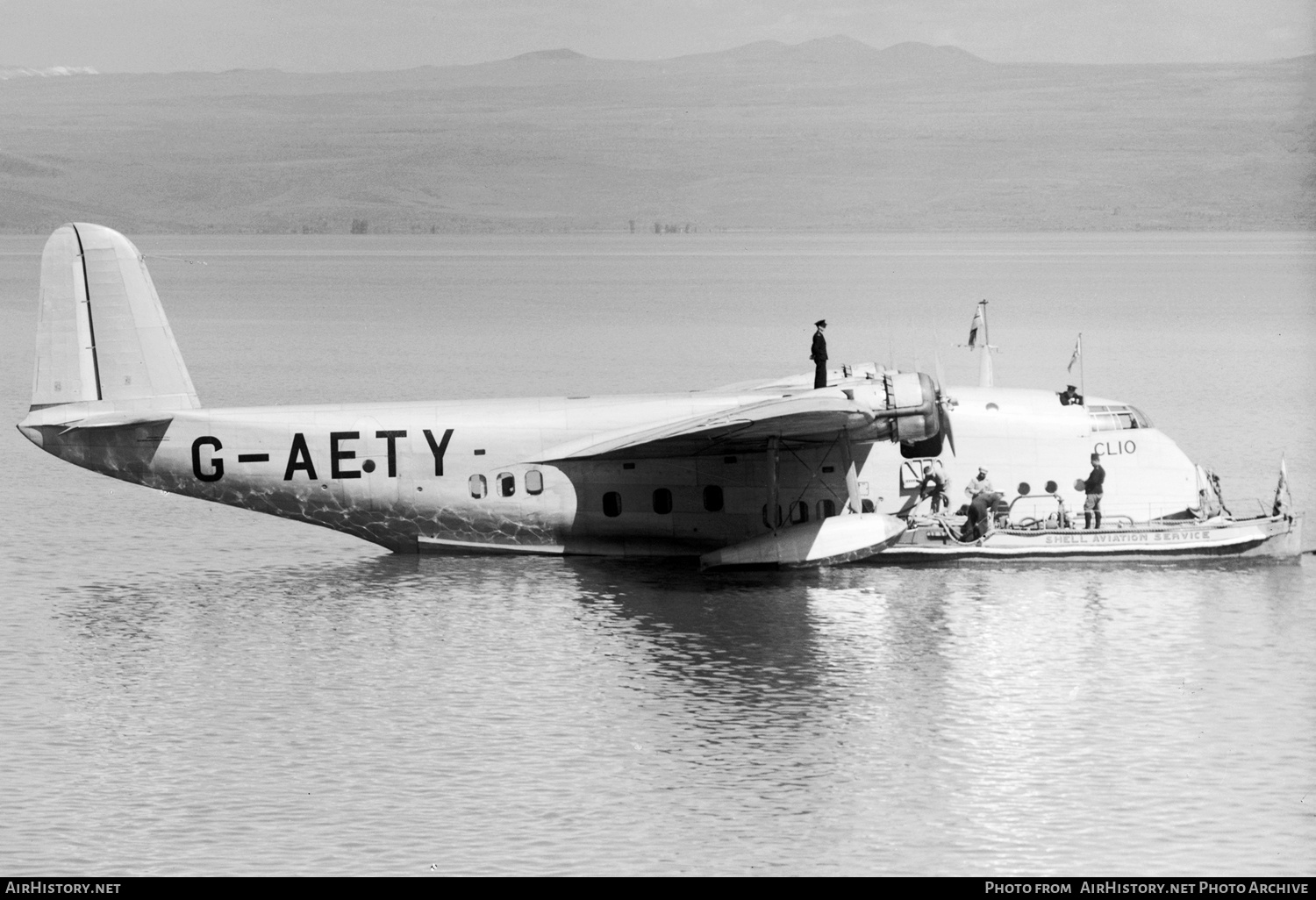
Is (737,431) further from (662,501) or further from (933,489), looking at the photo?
(933,489)

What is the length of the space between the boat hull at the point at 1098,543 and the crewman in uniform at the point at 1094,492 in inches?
19.6

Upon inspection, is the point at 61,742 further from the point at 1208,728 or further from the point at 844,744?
the point at 1208,728

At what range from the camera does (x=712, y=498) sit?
4484 centimetres

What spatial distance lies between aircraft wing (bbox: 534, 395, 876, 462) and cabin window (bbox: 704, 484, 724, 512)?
1.02m

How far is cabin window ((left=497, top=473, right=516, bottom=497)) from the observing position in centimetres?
4462

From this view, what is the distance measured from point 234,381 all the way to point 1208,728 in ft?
230

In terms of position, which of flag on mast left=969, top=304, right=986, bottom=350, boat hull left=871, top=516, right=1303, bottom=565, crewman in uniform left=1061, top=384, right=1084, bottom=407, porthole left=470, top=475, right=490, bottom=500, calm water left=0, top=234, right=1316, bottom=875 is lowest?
calm water left=0, top=234, right=1316, bottom=875

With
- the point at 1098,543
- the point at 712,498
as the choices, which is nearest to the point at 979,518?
the point at 1098,543

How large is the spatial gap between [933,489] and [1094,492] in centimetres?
407

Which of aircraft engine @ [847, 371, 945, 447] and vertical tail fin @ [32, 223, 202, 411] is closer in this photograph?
aircraft engine @ [847, 371, 945, 447]

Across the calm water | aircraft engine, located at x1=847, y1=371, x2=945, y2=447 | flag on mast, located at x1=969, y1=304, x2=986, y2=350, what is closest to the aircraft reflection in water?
aircraft engine, located at x1=847, y1=371, x2=945, y2=447

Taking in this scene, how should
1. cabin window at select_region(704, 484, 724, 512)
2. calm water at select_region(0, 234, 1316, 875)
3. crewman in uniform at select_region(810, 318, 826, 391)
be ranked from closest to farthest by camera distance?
calm water at select_region(0, 234, 1316, 875) < crewman in uniform at select_region(810, 318, 826, 391) < cabin window at select_region(704, 484, 724, 512)

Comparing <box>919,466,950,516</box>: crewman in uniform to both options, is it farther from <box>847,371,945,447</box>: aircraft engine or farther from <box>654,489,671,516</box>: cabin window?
<box>654,489,671,516</box>: cabin window

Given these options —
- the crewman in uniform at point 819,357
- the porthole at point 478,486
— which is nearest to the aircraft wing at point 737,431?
the crewman in uniform at point 819,357
